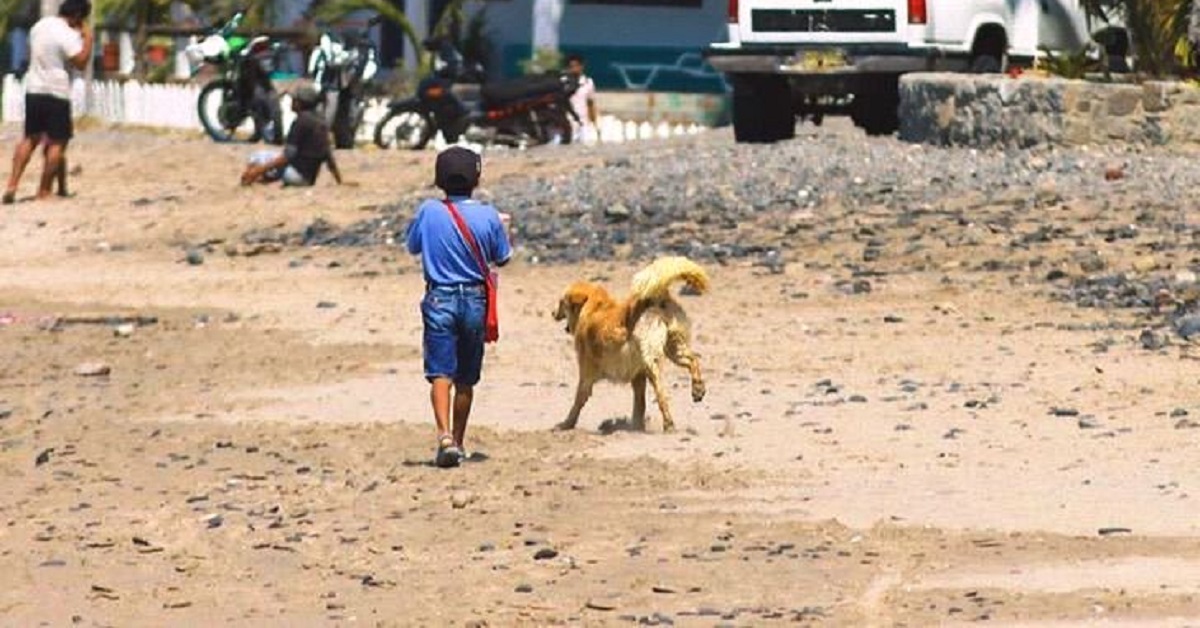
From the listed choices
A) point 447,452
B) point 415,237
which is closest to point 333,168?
point 415,237

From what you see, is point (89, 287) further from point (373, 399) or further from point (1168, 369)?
point (1168, 369)

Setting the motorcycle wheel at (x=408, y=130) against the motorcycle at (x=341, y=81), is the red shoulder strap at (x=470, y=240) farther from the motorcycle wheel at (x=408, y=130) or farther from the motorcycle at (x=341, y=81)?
the motorcycle at (x=341, y=81)

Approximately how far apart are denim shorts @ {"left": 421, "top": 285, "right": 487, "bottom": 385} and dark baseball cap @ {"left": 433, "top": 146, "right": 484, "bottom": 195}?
40cm

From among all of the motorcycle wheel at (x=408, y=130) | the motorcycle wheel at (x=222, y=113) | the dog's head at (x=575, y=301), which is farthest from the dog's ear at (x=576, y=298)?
the motorcycle wheel at (x=222, y=113)

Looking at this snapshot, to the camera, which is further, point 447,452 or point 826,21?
point 826,21

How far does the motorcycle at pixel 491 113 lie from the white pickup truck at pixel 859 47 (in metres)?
3.88

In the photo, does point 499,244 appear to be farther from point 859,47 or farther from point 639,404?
point 859,47

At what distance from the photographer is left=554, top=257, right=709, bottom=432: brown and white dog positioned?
41.5 ft

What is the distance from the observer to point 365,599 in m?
9.90

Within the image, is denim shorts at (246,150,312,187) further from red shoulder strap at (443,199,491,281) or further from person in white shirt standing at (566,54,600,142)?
red shoulder strap at (443,199,491,281)

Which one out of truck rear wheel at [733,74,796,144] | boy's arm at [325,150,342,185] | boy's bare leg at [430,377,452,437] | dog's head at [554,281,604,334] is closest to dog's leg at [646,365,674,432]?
dog's head at [554,281,604,334]

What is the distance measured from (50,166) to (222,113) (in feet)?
24.3

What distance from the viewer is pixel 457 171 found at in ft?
41.2

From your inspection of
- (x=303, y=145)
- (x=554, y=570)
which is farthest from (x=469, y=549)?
(x=303, y=145)
